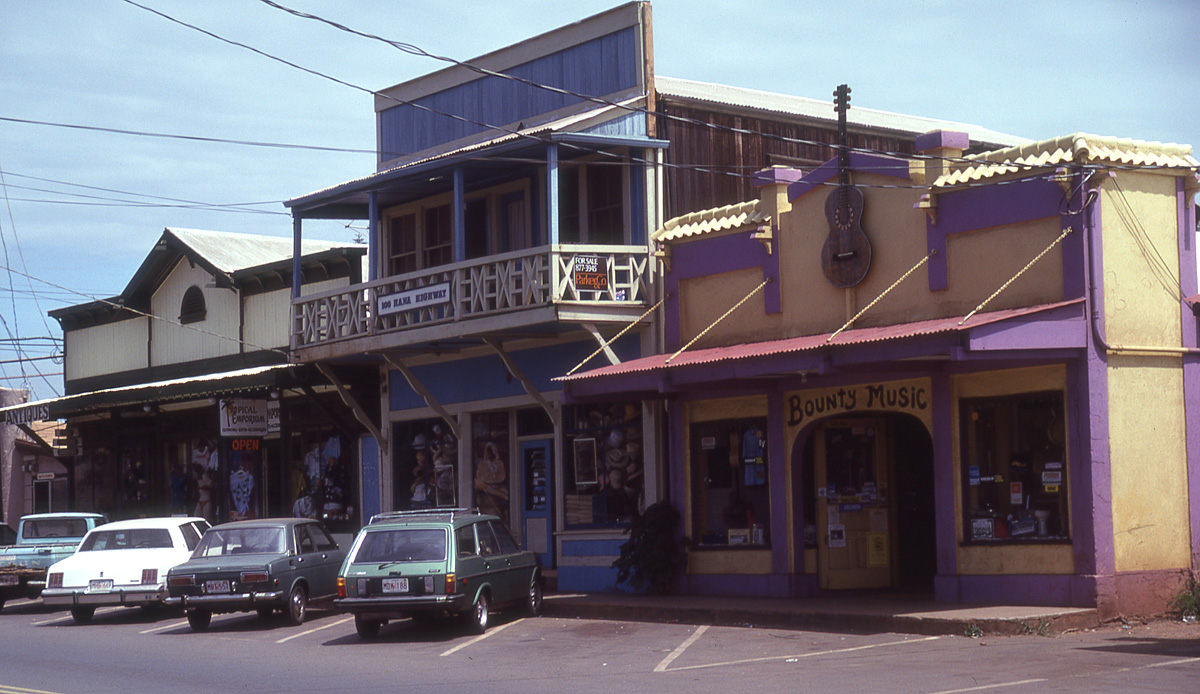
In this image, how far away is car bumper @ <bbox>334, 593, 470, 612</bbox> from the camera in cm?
1641

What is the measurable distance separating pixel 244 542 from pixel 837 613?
8186 millimetres

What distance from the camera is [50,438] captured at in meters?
37.2

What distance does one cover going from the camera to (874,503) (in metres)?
20.5

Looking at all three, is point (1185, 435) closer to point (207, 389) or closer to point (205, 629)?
point (205, 629)

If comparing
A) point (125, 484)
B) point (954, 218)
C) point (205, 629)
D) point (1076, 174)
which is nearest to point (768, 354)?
point (954, 218)

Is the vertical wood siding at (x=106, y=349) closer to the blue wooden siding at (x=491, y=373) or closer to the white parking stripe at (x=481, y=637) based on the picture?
the blue wooden siding at (x=491, y=373)

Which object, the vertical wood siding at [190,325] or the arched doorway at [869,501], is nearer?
the arched doorway at [869,501]

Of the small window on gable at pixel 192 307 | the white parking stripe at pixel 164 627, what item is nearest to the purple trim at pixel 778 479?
the white parking stripe at pixel 164 627

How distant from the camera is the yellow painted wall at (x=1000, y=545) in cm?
1625

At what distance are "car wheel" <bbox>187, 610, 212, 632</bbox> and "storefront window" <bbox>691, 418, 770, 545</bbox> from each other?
280 inches

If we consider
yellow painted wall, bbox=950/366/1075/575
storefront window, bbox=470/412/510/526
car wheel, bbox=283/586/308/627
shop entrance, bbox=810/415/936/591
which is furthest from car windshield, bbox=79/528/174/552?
yellow painted wall, bbox=950/366/1075/575

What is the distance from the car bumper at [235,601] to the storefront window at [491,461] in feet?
21.2

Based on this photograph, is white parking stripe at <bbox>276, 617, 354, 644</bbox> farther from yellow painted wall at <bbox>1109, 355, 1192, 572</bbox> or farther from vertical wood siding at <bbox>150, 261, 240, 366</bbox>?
vertical wood siding at <bbox>150, 261, 240, 366</bbox>

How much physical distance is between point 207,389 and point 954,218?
15883mm
